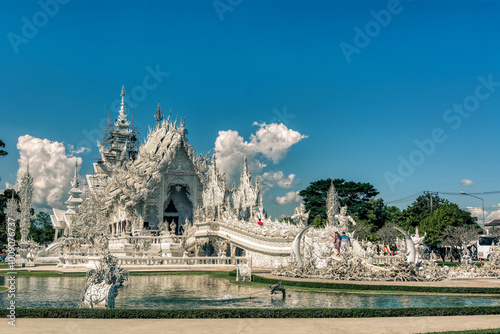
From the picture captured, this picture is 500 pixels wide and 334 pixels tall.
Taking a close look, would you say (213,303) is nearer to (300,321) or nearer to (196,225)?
(300,321)

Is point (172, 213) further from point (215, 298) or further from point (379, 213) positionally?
point (215, 298)

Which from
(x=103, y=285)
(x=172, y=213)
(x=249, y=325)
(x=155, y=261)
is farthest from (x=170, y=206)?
(x=249, y=325)

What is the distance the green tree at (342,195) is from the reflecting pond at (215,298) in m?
43.7

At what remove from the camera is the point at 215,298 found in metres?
15.2

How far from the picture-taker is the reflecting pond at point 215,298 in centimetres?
1369

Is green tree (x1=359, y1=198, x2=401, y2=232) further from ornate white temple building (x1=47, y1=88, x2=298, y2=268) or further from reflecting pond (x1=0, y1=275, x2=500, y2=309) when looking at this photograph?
reflecting pond (x1=0, y1=275, x2=500, y2=309)

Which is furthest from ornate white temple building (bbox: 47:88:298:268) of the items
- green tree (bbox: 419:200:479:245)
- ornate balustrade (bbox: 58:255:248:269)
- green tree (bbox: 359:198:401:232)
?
green tree (bbox: 359:198:401:232)

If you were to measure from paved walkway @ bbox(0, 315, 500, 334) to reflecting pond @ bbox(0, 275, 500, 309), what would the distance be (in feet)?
8.54

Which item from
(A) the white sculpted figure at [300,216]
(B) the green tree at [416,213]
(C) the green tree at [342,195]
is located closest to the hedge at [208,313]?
(A) the white sculpted figure at [300,216]

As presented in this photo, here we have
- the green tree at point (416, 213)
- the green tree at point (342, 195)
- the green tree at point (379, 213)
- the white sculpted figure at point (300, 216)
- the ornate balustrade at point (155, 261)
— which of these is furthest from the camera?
the green tree at point (342, 195)

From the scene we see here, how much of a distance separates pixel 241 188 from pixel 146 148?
39.4 feet

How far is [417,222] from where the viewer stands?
5181 centimetres

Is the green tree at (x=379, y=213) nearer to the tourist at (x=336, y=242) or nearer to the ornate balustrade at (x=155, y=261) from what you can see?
the ornate balustrade at (x=155, y=261)

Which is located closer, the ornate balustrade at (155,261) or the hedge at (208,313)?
the hedge at (208,313)
